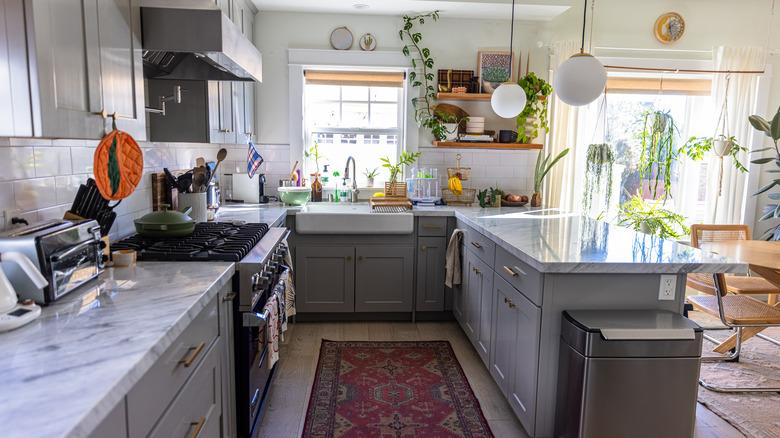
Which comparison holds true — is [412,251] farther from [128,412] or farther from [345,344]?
[128,412]

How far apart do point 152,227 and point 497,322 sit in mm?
1835

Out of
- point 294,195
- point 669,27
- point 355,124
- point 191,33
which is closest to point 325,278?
point 294,195

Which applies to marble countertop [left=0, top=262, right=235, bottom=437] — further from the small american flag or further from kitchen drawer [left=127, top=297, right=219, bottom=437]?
the small american flag

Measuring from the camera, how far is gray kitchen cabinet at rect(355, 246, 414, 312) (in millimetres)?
3955

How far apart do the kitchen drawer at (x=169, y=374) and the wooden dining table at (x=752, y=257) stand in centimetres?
286

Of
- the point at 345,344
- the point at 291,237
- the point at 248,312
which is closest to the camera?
the point at 248,312

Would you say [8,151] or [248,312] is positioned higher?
[8,151]

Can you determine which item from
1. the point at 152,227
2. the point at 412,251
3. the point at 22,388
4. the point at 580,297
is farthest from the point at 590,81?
the point at 22,388

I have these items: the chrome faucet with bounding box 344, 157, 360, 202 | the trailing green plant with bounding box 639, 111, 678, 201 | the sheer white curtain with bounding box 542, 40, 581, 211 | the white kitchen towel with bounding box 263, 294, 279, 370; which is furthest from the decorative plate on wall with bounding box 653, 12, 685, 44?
the white kitchen towel with bounding box 263, 294, 279, 370

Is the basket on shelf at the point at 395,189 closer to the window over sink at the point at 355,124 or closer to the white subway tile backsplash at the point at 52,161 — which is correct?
the window over sink at the point at 355,124

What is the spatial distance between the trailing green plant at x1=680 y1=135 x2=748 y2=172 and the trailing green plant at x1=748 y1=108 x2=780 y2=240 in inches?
5.1

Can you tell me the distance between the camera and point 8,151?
168 centimetres

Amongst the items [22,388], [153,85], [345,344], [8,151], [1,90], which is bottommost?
[345,344]

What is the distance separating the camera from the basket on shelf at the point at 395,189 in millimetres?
4352
